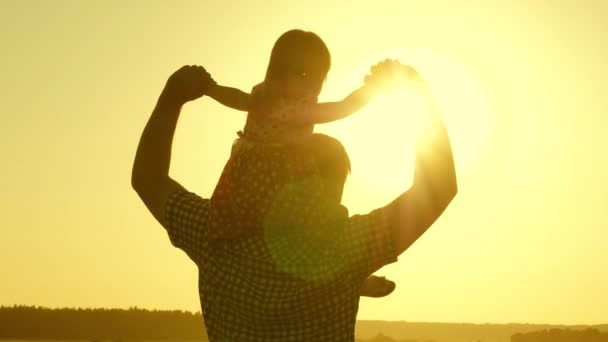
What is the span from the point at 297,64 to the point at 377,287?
0.86m

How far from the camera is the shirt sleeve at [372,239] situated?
2885mm

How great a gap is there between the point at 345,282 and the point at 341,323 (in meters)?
0.13

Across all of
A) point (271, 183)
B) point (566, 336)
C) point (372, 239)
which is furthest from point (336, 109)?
point (566, 336)

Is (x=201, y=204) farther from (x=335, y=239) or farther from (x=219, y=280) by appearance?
(x=335, y=239)

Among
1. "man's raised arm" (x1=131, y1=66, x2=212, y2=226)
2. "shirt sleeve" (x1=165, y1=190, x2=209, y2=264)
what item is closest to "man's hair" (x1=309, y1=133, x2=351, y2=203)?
"shirt sleeve" (x1=165, y1=190, x2=209, y2=264)

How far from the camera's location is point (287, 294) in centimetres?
286

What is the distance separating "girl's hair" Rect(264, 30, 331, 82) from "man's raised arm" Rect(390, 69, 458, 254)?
366 mm

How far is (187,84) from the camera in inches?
126

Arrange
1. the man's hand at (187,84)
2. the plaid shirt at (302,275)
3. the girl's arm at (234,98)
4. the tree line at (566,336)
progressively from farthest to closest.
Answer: the tree line at (566,336) < the man's hand at (187,84) < the girl's arm at (234,98) < the plaid shirt at (302,275)

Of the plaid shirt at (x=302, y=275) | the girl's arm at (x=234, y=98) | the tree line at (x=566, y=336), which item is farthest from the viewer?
the tree line at (x=566, y=336)

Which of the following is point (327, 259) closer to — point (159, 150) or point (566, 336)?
→ point (159, 150)

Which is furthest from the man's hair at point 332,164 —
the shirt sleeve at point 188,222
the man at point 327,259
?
the shirt sleeve at point 188,222

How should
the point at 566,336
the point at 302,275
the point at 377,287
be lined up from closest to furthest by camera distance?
the point at 302,275
the point at 377,287
the point at 566,336

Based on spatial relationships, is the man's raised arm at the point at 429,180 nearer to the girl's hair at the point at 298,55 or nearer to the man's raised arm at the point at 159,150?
the girl's hair at the point at 298,55
